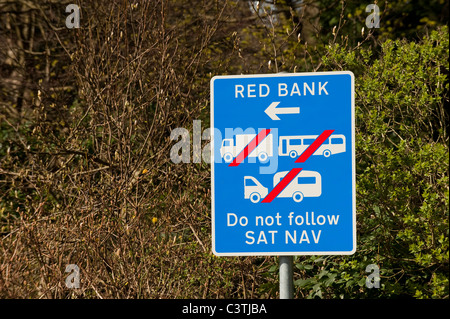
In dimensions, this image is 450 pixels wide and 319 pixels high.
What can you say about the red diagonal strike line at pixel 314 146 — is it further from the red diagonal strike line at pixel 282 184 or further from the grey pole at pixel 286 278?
the grey pole at pixel 286 278

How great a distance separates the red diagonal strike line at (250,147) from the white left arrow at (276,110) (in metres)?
0.07

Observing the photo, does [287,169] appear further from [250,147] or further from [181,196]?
[181,196]

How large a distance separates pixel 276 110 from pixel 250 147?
211 millimetres

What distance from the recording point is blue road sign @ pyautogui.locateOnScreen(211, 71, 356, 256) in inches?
112

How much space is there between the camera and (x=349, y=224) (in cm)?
284

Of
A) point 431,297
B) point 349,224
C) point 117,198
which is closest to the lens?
point 349,224

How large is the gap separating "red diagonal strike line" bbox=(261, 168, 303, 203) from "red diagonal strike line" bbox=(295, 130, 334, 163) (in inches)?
1.9

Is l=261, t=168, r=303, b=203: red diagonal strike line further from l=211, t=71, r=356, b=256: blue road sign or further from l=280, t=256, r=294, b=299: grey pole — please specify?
l=280, t=256, r=294, b=299: grey pole

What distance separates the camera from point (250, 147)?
2889 mm

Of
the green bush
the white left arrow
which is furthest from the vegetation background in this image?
the white left arrow

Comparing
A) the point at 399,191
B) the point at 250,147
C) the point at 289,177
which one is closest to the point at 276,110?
the point at 250,147
